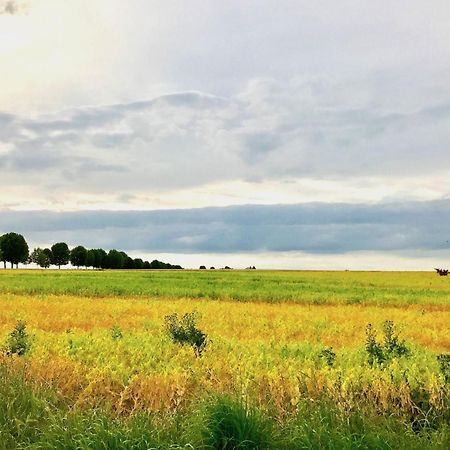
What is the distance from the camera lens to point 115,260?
18525 centimetres

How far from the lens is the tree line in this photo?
14938cm

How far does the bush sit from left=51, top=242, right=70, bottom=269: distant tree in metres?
174

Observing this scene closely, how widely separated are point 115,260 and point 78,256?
14504 mm

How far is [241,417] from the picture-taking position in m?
7.88

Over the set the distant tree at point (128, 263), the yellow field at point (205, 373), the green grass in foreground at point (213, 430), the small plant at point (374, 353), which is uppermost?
the distant tree at point (128, 263)

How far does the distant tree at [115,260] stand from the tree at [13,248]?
36138 millimetres

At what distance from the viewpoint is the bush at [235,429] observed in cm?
769

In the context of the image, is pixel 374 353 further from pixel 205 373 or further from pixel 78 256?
pixel 78 256

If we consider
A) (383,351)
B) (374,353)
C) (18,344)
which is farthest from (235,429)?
(383,351)

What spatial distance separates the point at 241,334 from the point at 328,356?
25.8 ft

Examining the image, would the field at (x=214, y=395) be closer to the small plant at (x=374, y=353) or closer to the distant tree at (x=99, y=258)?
the small plant at (x=374, y=353)

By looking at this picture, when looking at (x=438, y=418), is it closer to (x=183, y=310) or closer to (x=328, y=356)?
(x=328, y=356)

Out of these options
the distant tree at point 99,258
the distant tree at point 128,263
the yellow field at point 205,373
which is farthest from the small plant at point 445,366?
the distant tree at point 128,263

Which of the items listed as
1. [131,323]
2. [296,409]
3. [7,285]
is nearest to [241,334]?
[131,323]
